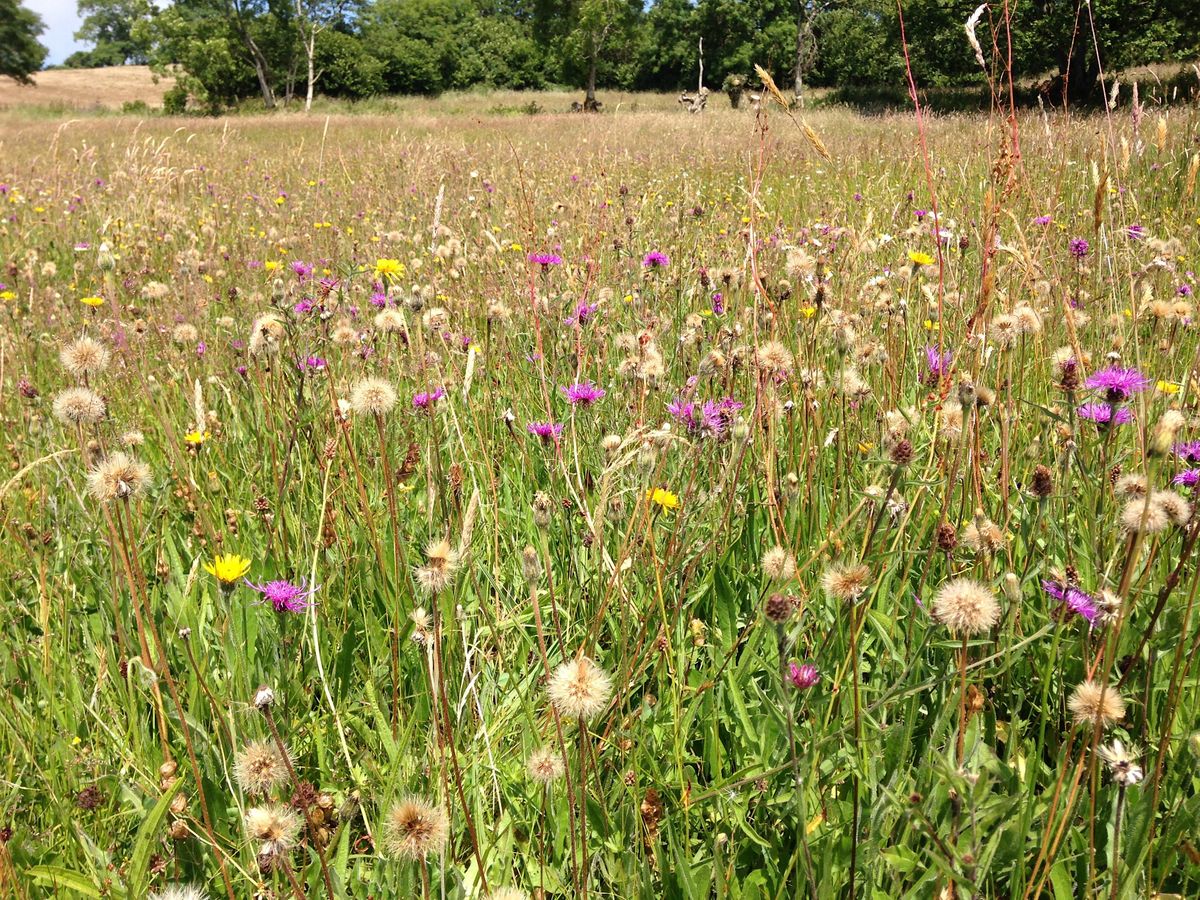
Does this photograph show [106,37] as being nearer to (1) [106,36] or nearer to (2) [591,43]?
(1) [106,36]

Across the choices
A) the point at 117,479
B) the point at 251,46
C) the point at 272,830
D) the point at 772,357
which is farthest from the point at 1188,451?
the point at 251,46

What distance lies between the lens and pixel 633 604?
1406 mm

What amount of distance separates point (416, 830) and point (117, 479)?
65cm

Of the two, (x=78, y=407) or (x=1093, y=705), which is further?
(x=78, y=407)

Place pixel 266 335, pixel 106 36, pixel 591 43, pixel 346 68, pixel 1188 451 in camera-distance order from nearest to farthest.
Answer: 1. pixel 1188 451
2. pixel 266 335
3. pixel 591 43
4. pixel 346 68
5. pixel 106 36

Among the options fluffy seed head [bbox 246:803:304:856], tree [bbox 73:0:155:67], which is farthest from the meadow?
tree [bbox 73:0:155:67]

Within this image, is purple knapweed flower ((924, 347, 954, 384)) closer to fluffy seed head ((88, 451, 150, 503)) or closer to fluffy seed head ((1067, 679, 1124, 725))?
fluffy seed head ((1067, 679, 1124, 725))

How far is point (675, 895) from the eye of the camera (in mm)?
1064

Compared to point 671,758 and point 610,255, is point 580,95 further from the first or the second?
point 671,758

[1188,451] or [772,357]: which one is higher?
[772,357]

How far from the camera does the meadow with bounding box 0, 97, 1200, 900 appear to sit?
39.2 inches

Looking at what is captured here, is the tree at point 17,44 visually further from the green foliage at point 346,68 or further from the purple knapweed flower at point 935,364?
the purple knapweed flower at point 935,364

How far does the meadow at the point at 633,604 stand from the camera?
1.00m

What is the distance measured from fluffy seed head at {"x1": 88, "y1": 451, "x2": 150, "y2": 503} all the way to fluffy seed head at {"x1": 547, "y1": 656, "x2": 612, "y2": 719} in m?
0.67
